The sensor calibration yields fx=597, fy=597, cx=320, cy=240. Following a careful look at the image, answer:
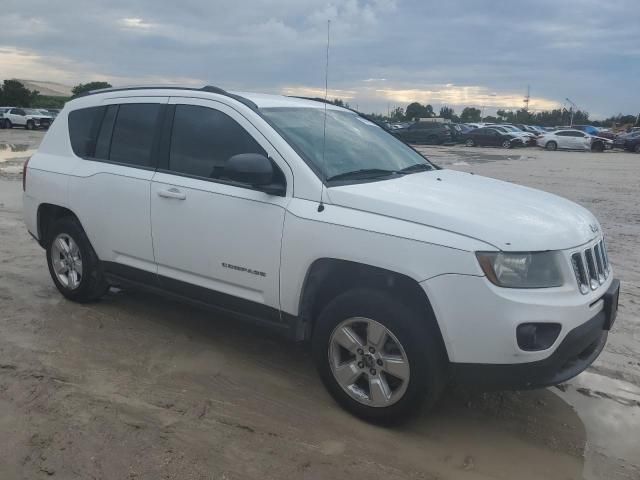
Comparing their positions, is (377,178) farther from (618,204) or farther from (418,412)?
(618,204)

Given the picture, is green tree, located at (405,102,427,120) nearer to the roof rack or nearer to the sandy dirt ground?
the roof rack

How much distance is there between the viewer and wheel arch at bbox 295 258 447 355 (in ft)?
10.8

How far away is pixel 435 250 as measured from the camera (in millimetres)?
3131

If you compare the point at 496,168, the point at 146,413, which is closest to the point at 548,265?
the point at 146,413

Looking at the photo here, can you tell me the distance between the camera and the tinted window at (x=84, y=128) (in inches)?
202

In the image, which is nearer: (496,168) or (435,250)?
(435,250)

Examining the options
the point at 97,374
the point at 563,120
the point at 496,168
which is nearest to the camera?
the point at 97,374

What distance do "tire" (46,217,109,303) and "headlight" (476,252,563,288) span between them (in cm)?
340

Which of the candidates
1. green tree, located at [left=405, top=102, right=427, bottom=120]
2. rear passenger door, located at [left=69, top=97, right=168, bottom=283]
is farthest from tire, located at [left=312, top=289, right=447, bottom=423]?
green tree, located at [left=405, top=102, right=427, bottom=120]

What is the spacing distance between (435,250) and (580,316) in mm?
866

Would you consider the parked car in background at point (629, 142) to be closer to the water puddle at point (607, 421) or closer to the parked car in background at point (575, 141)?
the parked car in background at point (575, 141)

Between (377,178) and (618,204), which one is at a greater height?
(377,178)

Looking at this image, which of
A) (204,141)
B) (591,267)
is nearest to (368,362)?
(591,267)

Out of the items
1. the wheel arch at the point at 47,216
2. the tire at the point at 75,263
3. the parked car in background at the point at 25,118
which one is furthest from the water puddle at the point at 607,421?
the parked car in background at the point at 25,118
